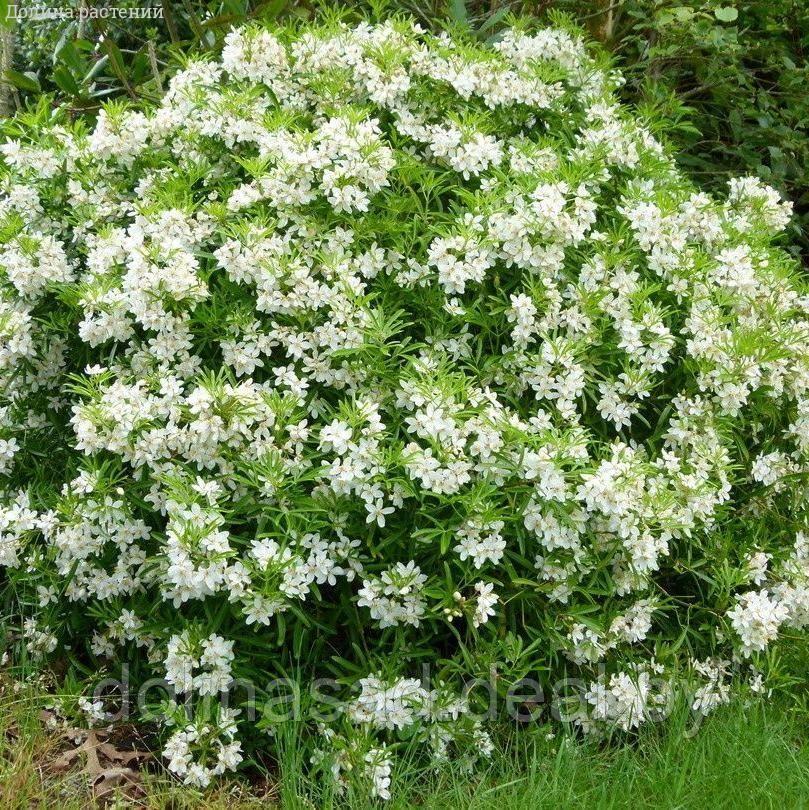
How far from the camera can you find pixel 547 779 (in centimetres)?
294

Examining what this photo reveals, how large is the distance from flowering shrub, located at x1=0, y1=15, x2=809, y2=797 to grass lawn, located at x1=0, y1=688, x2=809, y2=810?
0.32ft

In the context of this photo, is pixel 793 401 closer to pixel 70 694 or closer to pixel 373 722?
pixel 373 722

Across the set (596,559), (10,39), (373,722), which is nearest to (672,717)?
(596,559)

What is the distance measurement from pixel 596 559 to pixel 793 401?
1153 millimetres

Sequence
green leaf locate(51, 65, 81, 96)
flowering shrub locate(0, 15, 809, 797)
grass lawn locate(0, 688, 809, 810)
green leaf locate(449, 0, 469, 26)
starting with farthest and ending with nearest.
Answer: green leaf locate(51, 65, 81, 96) < green leaf locate(449, 0, 469, 26) < flowering shrub locate(0, 15, 809, 797) < grass lawn locate(0, 688, 809, 810)

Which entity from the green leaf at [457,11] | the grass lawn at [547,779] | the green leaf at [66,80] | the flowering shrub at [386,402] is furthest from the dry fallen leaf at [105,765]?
the green leaf at [457,11]

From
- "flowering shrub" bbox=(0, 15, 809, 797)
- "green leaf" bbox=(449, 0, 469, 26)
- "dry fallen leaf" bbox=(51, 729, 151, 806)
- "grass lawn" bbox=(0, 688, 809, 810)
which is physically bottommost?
"dry fallen leaf" bbox=(51, 729, 151, 806)

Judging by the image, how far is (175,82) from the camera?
12.8 ft

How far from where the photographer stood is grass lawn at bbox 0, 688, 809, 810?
283 cm

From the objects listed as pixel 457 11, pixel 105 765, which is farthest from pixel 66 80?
pixel 105 765

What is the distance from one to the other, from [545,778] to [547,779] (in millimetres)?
66

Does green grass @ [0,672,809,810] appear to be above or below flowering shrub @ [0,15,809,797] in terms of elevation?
below

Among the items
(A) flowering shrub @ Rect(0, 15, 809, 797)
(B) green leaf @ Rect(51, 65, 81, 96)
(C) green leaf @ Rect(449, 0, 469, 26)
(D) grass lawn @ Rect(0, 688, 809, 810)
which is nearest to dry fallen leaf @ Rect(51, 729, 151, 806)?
(D) grass lawn @ Rect(0, 688, 809, 810)

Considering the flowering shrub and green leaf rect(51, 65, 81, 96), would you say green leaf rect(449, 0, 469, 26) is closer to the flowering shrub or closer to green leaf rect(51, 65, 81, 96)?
the flowering shrub
